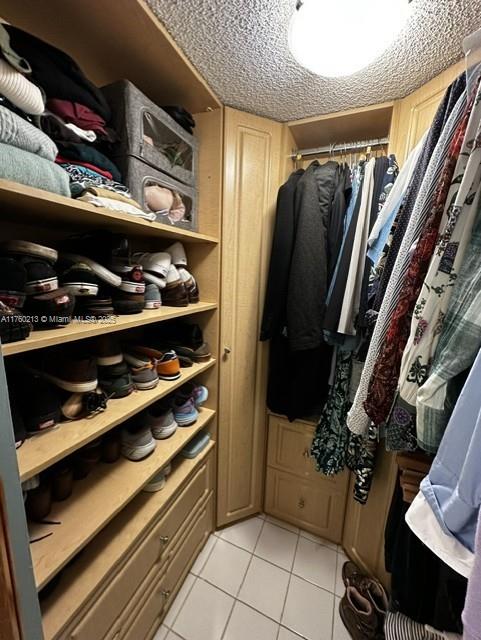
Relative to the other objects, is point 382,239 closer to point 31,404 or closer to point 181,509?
point 31,404

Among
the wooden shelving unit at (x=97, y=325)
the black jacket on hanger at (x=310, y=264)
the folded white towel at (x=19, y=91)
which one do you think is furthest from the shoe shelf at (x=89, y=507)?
the folded white towel at (x=19, y=91)

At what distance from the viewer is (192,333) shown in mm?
1160

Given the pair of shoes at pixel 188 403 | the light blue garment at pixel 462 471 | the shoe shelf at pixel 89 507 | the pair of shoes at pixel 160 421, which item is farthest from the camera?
the pair of shoes at pixel 188 403

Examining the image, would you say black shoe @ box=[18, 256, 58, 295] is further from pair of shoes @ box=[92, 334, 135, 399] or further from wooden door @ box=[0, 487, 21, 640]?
wooden door @ box=[0, 487, 21, 640]

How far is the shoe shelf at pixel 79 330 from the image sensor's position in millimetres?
486

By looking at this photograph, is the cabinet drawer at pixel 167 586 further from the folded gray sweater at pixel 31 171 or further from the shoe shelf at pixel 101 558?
the folded gray sweater at pixel 31 171

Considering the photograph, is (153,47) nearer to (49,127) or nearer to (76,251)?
(49,127)

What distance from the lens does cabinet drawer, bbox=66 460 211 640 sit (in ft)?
2.26

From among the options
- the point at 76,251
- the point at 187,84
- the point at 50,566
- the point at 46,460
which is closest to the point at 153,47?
the point at 187,84

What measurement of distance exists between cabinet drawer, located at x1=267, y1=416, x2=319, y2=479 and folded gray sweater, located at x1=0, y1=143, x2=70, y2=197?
1293 mm

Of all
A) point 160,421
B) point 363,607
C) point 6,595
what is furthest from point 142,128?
point 363,607

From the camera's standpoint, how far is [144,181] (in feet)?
2.72

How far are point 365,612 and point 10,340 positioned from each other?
4.98 feet

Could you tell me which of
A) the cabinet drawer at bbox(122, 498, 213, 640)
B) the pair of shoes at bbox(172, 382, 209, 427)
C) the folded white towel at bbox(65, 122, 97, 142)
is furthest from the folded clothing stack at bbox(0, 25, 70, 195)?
the cabinet drawer at bbox(122, 498, 213, 640)
